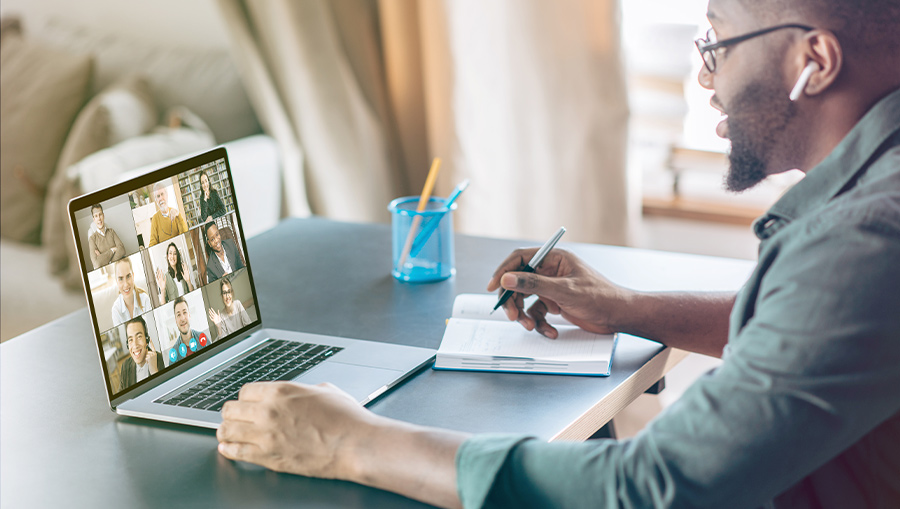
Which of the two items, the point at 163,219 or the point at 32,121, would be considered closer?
the point at 163,219

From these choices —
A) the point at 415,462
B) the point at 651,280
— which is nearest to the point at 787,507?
the point at 415,462

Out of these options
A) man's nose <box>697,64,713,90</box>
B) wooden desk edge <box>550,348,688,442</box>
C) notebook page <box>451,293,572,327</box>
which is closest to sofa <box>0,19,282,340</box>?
notebook page <box>451,293,572,327</box>

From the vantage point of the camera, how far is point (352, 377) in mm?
1051

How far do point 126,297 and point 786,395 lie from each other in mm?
697

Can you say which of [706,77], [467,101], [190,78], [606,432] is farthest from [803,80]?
[190,78]

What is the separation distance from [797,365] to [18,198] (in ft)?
8.48

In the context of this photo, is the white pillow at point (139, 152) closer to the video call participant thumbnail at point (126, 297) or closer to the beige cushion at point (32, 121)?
the beige cushion at point (32, 121)

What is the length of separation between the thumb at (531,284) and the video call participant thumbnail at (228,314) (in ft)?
1.15

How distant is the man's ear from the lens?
0.85 metres

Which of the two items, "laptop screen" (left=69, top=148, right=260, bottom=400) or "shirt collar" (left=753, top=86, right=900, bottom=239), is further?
"laptop screen" (left=69, top=148, right=260, bottom=400)

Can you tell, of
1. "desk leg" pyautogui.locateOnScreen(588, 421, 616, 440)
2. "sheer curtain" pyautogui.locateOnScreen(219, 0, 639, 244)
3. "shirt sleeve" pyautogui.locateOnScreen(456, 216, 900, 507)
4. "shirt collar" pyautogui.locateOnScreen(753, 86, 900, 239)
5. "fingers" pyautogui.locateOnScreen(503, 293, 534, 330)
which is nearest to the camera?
"shirt sleeve" pyautogui.locateOnScreen(456, 216, 900, 507)

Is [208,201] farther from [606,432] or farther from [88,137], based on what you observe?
[88,137]

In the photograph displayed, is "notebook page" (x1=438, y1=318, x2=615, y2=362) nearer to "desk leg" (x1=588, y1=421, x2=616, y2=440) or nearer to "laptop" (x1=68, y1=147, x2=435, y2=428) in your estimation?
"laptop" (x1=68, y1=147, x2=435, y2=428)

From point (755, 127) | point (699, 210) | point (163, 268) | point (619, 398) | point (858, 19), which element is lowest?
point (699, 210)
